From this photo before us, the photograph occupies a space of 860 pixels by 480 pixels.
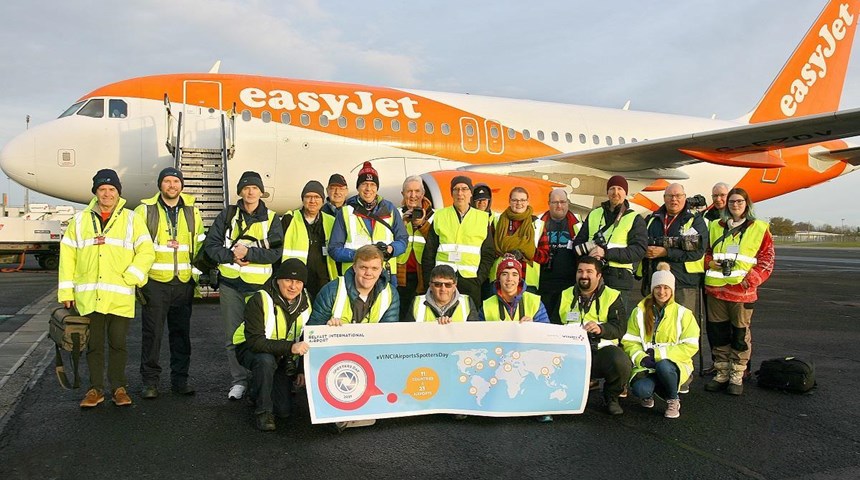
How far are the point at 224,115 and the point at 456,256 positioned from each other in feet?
23.3

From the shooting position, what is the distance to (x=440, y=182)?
A: 974 centimetres

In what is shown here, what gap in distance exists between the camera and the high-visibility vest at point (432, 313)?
4.63 metres

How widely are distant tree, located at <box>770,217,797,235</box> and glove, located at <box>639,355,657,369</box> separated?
348 ft

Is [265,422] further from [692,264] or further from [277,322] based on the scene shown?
[692,264]

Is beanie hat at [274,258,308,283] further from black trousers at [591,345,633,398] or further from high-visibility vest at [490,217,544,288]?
black trousers at [591,345,633,398]

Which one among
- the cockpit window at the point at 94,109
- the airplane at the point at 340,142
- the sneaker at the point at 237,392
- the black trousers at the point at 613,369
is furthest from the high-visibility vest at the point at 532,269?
the cockpit window at the point at 94,109

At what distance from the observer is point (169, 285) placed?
5.13 m

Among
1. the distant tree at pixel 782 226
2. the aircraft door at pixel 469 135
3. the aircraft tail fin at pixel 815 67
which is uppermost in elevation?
the aircraft tail fin at pixel 815 67

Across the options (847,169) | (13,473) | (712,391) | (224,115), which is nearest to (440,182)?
(224,115)

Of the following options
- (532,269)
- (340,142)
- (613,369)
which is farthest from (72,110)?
(613,369)

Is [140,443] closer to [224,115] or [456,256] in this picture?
[456,256]

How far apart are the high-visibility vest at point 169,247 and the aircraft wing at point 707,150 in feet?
24.4

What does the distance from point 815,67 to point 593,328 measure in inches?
615

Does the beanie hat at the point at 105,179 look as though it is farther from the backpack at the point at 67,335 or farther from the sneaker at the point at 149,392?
the sneaker at the point at 149,392
